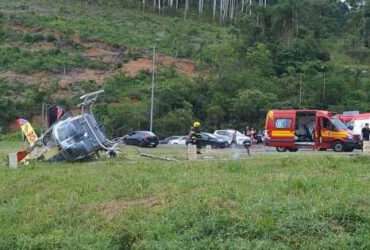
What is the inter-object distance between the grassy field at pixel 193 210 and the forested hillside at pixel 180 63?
47.6 m

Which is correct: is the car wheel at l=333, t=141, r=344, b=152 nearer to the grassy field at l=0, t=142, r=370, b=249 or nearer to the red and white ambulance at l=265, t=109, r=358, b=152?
the red and white ambulance at l=265, t=109, r=358, b=152

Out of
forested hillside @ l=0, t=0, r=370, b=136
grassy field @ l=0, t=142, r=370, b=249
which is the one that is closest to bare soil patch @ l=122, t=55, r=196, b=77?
forested hillside @ l=0, t=0, r=370, b=136

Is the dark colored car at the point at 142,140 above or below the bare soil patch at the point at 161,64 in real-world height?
below

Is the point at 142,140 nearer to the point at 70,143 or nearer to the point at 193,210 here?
the point at 70,143

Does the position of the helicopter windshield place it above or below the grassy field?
below

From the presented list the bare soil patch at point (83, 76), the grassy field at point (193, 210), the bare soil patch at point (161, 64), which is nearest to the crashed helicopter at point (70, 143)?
the grassy field at point (193, 210)

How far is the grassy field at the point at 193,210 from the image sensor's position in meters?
11.6

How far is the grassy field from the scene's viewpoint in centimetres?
1157

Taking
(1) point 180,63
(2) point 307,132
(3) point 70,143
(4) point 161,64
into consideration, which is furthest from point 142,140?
(1) point 180,63

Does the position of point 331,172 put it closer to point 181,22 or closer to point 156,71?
point 156,71

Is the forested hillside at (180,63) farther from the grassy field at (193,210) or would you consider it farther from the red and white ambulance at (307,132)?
the grassy field at (193,210)

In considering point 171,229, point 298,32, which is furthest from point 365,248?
point 298,32

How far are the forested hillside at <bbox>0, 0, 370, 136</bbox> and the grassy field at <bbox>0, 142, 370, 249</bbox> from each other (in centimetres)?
4762

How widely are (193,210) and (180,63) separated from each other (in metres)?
69.7
